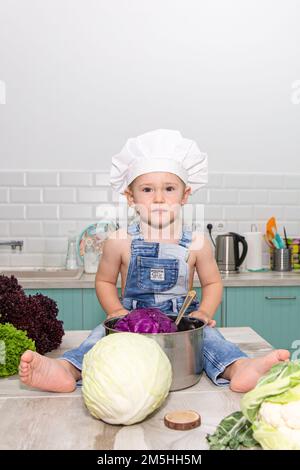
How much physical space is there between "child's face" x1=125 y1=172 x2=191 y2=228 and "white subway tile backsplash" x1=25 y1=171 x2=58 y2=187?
153cm

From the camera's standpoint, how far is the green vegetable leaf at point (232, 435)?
795mm

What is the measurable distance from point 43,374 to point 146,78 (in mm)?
2575

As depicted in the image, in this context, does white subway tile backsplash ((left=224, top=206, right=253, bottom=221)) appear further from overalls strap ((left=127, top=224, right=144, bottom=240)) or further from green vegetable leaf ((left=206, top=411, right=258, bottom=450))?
green vegetable leaf ((left=206, top=411, right=258, bottom=450))

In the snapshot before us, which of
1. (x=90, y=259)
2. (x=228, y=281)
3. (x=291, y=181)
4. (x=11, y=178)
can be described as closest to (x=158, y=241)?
(x=228, y=281)

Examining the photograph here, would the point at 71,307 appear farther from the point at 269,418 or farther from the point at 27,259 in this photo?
the point at 269,418

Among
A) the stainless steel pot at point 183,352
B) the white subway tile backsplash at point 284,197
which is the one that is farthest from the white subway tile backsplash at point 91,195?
the stainless steel pot at point 183,352

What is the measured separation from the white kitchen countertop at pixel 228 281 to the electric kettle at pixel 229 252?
2.9 inches

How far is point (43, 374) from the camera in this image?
1.04m

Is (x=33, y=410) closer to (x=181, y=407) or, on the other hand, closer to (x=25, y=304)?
(x=181, y=407)

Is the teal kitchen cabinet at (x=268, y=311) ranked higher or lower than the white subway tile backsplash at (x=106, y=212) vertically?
lower

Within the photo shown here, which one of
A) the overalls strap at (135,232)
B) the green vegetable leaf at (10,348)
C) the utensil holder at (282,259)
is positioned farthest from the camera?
the utensil holder at (282,259)

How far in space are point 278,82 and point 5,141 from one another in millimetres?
1805

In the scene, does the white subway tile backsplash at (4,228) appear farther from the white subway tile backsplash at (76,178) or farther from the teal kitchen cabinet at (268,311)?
the teal kitchen cabinet at (268,311)
